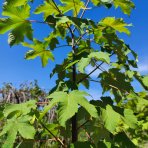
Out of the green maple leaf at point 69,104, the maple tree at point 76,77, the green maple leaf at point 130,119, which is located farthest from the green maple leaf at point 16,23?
the green maple leaf at point 130,119

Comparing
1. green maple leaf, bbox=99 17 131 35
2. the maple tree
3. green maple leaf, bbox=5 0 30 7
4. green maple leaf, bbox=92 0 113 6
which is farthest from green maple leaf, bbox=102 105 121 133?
green maple leaf, bbox=5 0 30 7

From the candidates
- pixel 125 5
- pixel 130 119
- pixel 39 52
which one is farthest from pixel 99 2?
pixel 130 119

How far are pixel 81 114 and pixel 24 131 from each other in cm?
50

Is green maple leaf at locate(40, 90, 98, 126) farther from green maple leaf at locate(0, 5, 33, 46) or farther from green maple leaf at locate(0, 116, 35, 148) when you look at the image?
green maple leaf at locate(0, 5, 33, 46)

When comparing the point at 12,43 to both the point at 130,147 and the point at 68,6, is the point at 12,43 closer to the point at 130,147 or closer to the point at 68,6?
the point at 68,6

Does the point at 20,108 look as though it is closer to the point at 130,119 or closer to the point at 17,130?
the point at 17,130

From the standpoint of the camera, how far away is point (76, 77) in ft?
11.4

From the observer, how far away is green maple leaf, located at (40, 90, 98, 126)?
2.49 m

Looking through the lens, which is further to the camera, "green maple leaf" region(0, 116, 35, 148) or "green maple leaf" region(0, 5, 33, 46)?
"green maple leaf" region(0, 5, 33, 46)

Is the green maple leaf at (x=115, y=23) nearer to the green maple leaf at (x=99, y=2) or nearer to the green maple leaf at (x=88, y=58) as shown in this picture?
the green maple leaf at (x=99, y=2)

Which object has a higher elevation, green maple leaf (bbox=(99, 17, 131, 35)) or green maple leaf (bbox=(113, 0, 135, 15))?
green maple leaf (bbox=(113, 0, 135, 15))

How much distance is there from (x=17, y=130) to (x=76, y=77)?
0.98 metres

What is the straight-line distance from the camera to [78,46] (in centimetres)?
340

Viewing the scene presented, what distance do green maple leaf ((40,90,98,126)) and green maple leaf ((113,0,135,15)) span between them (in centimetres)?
104
